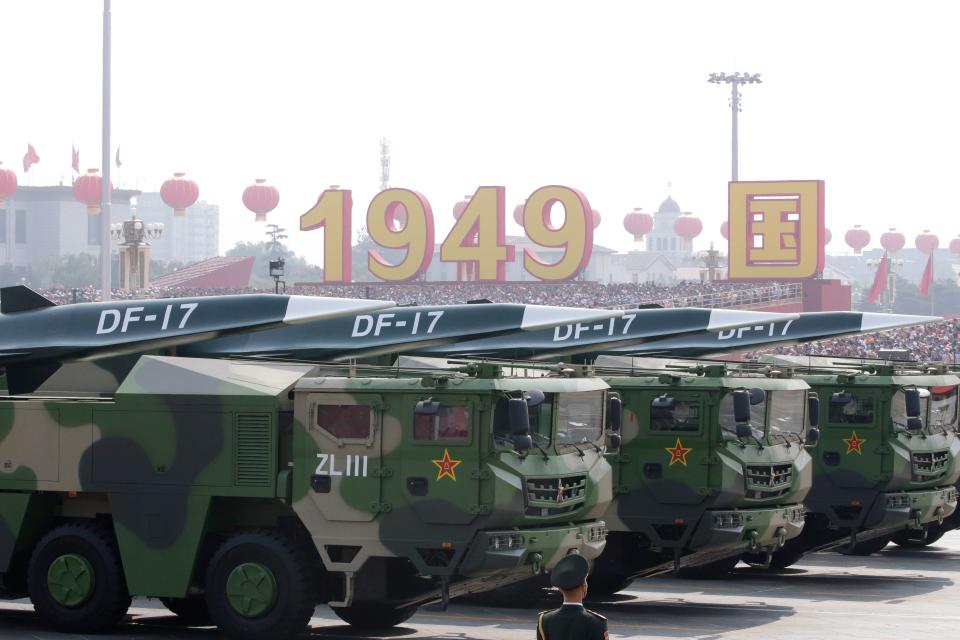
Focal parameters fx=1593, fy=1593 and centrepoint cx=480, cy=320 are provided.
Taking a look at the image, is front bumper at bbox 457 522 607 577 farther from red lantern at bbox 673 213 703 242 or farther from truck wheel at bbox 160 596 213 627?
red lantern at bbox 673 213 703 242

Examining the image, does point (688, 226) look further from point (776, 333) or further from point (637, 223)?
point (776, 333)

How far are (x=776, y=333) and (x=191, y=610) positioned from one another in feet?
42.0

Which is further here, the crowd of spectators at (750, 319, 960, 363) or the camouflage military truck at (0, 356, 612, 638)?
the crowd of spectators at (750, 319, 960, 363)

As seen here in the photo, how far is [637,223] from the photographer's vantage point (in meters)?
126

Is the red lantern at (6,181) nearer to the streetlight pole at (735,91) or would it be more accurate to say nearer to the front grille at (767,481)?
the streetlight pole at (735,91)

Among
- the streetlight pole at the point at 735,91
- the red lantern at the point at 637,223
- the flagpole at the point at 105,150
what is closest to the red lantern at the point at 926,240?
the red lantern at the point at 637,223

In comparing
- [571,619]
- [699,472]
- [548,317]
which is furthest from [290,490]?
[548,317]

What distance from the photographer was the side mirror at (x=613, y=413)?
45.1 ft

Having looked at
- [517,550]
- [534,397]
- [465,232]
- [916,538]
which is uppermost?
[465,232]

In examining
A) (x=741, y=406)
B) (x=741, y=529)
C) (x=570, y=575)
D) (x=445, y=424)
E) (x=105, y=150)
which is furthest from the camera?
(x=105, y=150)

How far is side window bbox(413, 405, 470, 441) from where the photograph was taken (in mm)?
12266

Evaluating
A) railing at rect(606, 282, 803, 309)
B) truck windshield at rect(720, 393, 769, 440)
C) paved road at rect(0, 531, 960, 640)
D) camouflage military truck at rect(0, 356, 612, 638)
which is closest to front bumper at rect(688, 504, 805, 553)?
paved road at rect(0, 531, 960, 640)

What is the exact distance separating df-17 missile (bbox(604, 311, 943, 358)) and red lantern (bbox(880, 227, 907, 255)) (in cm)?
12147

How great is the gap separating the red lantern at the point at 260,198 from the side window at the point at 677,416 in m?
83.0
